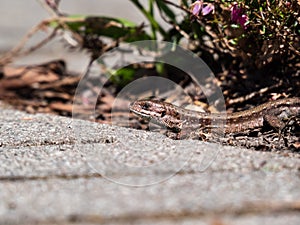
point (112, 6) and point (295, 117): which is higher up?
point (112, 6)

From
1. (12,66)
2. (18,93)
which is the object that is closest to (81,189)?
(18,93)

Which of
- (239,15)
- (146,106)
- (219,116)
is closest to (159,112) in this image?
(146,106)

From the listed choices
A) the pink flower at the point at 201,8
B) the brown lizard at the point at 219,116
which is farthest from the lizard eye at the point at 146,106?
the pink flower at the point at 201,8

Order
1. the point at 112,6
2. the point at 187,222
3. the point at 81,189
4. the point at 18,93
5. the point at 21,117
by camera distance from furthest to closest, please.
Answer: the point at 112,6
the point at 18,93
the point at 21,117
the point at 81,189
the point at 187,222

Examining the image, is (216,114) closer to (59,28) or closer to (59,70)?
(59,28)

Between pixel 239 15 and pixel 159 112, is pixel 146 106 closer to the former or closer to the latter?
pixel 159 112

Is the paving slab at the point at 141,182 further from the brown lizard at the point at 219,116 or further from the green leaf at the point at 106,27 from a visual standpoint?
the green leaf at the point at 106,27
